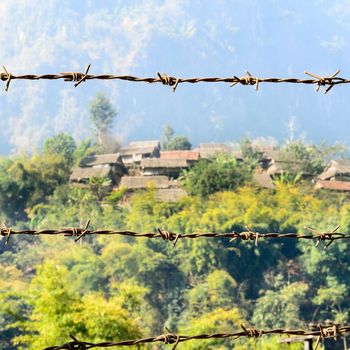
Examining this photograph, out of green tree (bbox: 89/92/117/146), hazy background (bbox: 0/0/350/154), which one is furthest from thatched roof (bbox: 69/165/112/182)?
hazy background (bbox: 0/0/350/154)

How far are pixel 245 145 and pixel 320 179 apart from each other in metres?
7.75

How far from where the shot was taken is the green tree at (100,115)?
197 ft

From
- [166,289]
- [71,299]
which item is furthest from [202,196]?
[71,299]

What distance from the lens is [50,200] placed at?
37.1 m

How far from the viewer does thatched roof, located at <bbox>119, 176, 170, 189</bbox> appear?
36222 mm

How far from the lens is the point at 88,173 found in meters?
38.2

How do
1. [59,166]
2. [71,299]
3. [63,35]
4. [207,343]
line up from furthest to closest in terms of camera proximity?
1. [63,35]
2. [59,166]
3. [207,343]
4. [71,299]

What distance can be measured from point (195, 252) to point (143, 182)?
7320mm

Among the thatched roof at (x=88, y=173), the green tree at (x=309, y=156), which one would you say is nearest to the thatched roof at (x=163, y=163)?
the thatched roof at (x=88, y=173)

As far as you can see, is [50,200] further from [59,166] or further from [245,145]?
[245,145]

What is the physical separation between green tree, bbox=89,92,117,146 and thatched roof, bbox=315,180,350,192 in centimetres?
2632

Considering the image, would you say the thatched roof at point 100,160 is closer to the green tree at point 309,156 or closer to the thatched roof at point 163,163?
the thatched roof at point 163,163

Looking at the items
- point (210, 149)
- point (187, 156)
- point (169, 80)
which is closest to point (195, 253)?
point (187, 156)

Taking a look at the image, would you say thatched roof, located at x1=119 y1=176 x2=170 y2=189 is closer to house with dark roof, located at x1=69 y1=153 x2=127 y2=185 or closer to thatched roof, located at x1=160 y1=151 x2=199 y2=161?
house with dark roof, located at x1=69 y1=153 x2=127 y2=185
